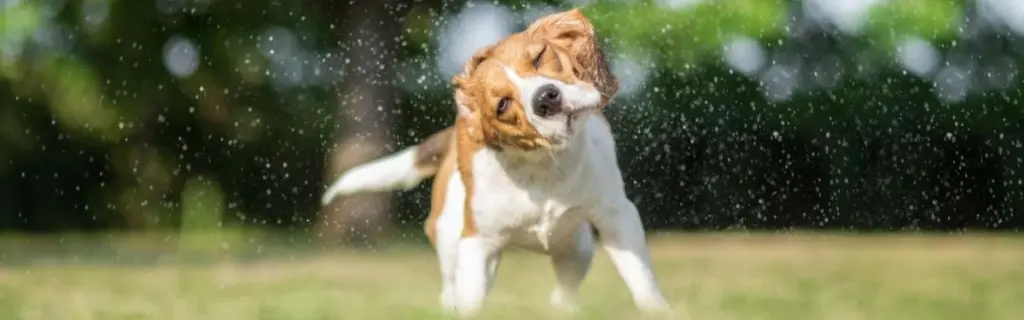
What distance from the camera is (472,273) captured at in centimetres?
466

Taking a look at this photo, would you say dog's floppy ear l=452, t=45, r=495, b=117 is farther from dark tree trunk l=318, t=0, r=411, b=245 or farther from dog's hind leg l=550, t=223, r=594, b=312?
dark tree trunk l=318, t=0, r=411, b=245

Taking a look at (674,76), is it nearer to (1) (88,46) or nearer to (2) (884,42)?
(2) (884,42)

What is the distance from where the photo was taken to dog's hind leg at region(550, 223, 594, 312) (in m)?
5.00

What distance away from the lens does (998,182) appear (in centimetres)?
1345

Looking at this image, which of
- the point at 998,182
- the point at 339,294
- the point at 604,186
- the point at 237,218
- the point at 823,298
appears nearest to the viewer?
the point at 604,186

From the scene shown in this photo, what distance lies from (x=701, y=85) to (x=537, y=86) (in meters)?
9.47

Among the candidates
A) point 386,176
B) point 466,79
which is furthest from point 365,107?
point 466,79

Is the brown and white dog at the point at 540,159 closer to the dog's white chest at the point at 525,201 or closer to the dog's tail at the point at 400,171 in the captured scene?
the dog's white chest at the point at 525,201

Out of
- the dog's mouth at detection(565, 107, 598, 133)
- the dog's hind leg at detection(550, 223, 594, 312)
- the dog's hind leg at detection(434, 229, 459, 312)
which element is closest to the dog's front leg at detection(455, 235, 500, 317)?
the dog's hind leg at detection(434, 229, 459, 312)

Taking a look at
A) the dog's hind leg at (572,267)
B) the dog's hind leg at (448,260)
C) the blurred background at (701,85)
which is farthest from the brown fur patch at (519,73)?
the blurred background at (701,85)

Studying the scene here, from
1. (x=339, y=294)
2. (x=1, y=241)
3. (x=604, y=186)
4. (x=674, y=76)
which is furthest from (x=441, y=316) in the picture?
(x=1, y=241)

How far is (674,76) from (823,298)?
8.58 meters

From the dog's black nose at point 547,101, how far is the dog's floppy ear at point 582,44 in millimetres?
164

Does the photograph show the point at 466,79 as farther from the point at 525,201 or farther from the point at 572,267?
the point at 572,267
